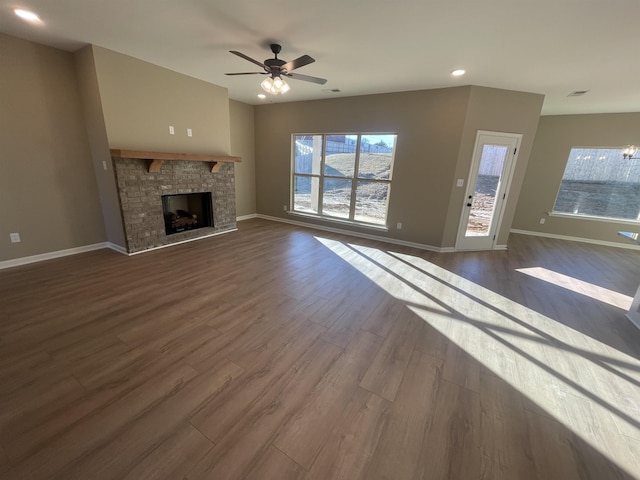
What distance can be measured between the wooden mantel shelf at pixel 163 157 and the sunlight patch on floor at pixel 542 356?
3351 millimetres

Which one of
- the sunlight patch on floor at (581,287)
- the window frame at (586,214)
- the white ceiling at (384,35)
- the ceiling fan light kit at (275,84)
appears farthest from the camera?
the window frame at (586,214)

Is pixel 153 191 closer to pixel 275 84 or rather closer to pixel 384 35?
pixel 275 84

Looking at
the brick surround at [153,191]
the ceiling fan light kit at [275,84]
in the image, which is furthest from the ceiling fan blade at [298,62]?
the brick surround at [153,191]

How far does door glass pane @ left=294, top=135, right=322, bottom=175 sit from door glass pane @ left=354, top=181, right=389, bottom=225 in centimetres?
117

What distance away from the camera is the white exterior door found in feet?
14.0

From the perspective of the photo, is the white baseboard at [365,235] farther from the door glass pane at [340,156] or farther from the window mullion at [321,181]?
the door glass pane at [340,156]

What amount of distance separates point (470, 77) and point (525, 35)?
4.18ft

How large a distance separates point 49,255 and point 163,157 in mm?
2044

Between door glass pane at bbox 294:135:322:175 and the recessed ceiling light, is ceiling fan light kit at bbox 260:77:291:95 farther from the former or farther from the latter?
door glass pane at bbox 294:135:322:175

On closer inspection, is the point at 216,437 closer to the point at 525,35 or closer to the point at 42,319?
the point at 42,319

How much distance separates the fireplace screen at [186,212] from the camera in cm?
446

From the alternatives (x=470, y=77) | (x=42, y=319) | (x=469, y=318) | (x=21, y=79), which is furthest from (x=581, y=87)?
(x=21, y=79)

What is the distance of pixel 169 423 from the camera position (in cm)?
143

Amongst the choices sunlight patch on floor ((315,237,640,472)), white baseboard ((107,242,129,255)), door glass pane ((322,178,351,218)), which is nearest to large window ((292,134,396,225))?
door glass pane ((322,178,351,218))
